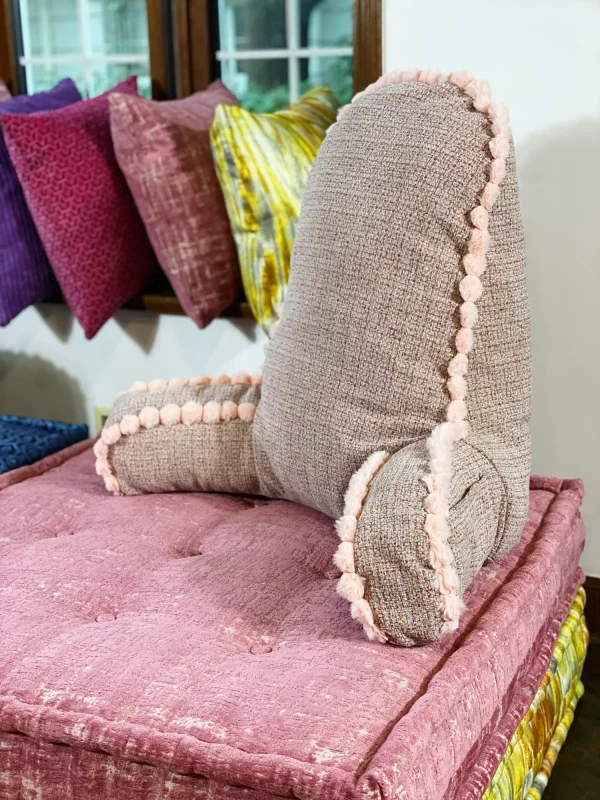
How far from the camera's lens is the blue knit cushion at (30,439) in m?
1.56

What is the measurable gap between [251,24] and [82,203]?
0.53m

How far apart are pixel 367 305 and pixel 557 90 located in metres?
0.58

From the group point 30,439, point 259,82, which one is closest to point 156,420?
point 30,439

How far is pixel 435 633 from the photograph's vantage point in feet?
3.03

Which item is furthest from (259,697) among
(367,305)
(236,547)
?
(367,305)

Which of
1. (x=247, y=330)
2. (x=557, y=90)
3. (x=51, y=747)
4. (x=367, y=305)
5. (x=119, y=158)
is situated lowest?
(x=51, y=747)

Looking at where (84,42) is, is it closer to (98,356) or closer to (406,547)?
(98,356)

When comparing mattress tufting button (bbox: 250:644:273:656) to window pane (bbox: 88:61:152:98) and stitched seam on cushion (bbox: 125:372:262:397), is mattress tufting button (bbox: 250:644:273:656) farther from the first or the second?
window pane (bbox: 88:61:152:98)

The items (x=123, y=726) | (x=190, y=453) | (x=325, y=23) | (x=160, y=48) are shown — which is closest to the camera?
(x=123, y=726)

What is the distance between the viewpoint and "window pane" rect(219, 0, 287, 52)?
6.07 feet

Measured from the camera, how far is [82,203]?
169cm

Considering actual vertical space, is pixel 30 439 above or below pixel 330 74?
below

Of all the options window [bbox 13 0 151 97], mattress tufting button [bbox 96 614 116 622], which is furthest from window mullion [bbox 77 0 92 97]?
mattress tufting button [bbox 96 614 116 622]

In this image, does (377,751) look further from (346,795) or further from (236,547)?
(236,547)
